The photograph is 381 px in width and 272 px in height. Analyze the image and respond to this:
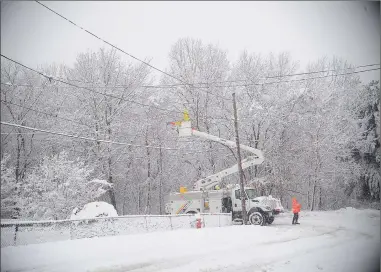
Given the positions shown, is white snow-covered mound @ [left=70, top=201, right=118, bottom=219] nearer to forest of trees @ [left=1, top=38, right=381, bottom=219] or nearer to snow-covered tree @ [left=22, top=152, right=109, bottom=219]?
snow-covered tree @ [left=22, top=152, right=109, bottom=219]

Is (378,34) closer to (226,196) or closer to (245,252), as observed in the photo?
(245,252)

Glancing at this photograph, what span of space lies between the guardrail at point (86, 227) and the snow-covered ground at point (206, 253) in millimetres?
628

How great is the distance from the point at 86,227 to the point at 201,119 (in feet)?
63.8

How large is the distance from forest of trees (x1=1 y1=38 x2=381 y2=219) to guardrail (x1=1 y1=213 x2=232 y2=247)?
10900 mm

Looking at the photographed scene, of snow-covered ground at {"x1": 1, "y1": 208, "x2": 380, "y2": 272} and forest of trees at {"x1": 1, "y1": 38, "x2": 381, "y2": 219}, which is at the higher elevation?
forest of trees at {"x1": 1, "y1": 38, "x2": 381, "y2": 219}

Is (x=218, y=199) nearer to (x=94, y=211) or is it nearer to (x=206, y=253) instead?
(x=94, y=211)

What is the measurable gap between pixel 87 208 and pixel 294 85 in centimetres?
2278

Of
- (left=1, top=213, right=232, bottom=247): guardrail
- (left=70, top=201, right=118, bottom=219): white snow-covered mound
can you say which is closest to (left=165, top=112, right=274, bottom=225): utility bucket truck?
(left=1, top=213, right=232, bottom=247): guardrail

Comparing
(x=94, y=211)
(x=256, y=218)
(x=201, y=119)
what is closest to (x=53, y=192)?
(x=94, y=211)

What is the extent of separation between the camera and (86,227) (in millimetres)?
12711

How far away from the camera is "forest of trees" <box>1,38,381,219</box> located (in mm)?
26516

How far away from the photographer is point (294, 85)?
30.5 metres

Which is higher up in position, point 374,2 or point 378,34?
point 374,2

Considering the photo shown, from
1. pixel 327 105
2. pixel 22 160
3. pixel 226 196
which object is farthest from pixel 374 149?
pixel 22 160
